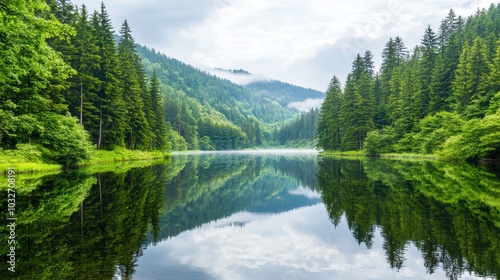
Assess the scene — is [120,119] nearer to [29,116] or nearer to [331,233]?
[29,116]

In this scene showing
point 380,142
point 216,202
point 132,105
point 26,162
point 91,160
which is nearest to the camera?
point 216,202

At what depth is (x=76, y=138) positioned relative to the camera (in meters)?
31.6

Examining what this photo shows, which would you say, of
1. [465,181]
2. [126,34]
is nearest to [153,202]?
[465,181]

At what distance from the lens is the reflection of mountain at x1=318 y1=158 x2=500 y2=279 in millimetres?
7633

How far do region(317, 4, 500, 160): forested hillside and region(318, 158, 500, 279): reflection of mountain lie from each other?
23.4 meters

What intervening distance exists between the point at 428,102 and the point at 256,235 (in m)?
68.5

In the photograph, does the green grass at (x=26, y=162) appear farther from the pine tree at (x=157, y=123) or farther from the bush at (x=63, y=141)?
the pine tree at (x=157, y=123)

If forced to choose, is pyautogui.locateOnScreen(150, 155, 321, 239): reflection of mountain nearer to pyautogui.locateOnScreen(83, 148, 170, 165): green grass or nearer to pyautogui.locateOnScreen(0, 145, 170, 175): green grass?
pyautogui.locateOnScreen(0, 145, 170, 175): green grass

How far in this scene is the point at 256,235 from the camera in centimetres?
1074

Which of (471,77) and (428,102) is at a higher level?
(471,77)

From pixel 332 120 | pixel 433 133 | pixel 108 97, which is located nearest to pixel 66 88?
pixel 108 97

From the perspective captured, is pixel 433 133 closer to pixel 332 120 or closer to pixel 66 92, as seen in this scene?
pixel 332 120

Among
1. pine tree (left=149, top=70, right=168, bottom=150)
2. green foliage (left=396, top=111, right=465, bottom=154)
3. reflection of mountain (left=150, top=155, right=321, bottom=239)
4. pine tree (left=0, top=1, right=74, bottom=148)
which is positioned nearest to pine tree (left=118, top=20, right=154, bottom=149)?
pine tree (left=149, top=70, right=168, bottom=150)

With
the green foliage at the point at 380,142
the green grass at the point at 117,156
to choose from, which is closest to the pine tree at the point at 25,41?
the green grass at the point at 117,156
